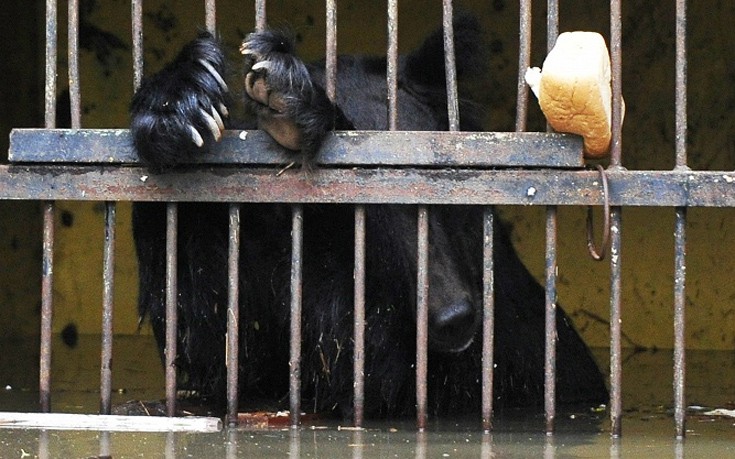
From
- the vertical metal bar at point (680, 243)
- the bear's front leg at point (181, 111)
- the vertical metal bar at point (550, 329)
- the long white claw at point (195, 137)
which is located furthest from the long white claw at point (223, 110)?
the vertical metal bar at point (680, 243)

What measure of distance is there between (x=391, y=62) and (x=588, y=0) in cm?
350

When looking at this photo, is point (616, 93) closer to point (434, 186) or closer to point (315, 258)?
point (434, 186)

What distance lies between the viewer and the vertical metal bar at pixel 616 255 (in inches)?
137

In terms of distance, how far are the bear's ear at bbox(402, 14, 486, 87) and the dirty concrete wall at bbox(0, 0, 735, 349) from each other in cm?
243

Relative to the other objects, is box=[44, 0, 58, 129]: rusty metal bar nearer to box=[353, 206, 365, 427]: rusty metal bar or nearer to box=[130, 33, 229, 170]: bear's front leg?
box=[130, 33, 229, 170]: bear's front leg

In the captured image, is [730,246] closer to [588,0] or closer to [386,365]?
[588,0]

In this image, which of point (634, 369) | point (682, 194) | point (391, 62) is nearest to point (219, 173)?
point (391, 62)

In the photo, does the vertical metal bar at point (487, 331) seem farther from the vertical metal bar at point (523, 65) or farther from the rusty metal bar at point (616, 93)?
the rusty metal bar at point (616, 93)

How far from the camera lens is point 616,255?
356 cm

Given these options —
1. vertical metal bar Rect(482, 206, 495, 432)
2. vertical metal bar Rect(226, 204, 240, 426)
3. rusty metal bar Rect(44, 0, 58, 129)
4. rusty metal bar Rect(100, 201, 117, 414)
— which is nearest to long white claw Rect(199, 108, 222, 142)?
vertical metal bar Rect(226, 204, 240, 426)

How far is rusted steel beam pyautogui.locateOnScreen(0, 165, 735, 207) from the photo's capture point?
3.56 m

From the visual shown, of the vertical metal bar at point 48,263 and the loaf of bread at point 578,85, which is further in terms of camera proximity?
the vertical metal bar at point 48,263

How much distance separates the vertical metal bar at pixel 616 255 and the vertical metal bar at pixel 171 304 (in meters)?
1.14

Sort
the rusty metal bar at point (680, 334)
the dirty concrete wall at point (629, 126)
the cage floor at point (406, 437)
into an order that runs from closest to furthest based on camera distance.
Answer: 1. the cage floor at point (406, 437)
2. the rusty metal bar at point (680, 334)
3. the dirty concrete wall at point (629, 126)
